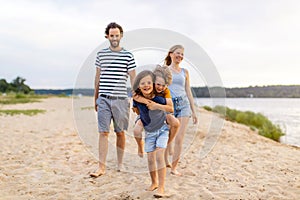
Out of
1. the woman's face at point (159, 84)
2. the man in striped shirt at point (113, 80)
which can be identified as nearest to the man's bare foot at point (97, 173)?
the man in striped shirt at point (113, 80)

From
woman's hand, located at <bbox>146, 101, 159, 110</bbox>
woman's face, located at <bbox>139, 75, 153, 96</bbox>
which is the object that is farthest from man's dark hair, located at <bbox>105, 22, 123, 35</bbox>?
woman's hand, located at <bbox>146, 101, 159, 110</bbox>

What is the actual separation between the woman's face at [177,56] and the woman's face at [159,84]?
854 millimetres

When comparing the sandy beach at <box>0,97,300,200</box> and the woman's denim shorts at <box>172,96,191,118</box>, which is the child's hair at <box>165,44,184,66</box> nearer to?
the woman's denim shorts at <box>172,96,191,118</box>

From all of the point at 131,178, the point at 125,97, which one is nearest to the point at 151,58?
the point at 125,97

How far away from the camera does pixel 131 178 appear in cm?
448

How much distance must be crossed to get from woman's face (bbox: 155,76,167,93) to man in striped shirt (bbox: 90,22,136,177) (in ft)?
2.67

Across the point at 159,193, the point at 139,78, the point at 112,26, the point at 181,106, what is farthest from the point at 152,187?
the point at 112,26

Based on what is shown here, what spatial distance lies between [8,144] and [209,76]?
16.4 ft

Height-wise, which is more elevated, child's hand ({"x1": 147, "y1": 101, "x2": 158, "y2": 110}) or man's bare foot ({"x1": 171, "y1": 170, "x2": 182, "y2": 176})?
child's hand ({"x1": 147, "y1": 101, "x2": 158, "y2": 110})

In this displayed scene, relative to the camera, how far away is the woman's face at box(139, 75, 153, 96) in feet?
11.8

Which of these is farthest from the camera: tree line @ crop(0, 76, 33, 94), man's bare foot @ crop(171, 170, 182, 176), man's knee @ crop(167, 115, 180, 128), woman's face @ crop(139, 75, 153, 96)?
tree line @ crop(0, 76, 33, 94)

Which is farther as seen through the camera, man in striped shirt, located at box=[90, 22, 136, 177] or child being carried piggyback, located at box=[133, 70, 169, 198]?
man in striped shirt, located at box=[90, 22, 136, 177]

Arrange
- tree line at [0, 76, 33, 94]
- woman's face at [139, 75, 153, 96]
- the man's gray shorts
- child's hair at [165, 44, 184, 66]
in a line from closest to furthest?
woman's face at [139, 75, 153, 96] → child's hair at [165, 44, 184, 66] → the man's gray shorts → tree line at [0, 76, 33, 94]

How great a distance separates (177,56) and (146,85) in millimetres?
994
